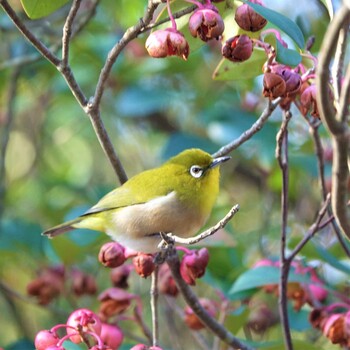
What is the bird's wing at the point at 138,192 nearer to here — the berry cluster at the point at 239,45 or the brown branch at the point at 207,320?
the brown branch at the point at 207,320

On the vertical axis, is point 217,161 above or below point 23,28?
below

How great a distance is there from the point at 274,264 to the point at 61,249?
897 millimetres

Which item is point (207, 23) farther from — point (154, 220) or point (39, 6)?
point (154, 220)

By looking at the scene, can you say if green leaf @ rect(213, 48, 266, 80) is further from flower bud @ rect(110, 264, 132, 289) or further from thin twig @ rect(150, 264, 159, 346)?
flower bud @ rect(110, 264, 132, 289)

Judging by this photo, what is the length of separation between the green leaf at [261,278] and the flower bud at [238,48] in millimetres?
781

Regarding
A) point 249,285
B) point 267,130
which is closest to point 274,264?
point 249,285

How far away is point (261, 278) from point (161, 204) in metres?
0.45

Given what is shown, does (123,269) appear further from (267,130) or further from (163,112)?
(163,112)

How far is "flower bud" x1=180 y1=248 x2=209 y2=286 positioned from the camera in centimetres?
210

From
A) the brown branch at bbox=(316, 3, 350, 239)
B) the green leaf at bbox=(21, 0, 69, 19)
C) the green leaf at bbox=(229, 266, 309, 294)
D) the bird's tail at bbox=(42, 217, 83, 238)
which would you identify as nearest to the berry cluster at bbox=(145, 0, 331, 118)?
the green leaf at bbox=(21, 0, 69, 19)

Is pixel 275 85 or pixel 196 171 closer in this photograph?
pixel 275 85

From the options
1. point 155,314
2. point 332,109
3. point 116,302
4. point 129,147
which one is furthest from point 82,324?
point 129,147

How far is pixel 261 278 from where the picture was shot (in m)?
2.26

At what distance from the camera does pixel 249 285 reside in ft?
7.36
